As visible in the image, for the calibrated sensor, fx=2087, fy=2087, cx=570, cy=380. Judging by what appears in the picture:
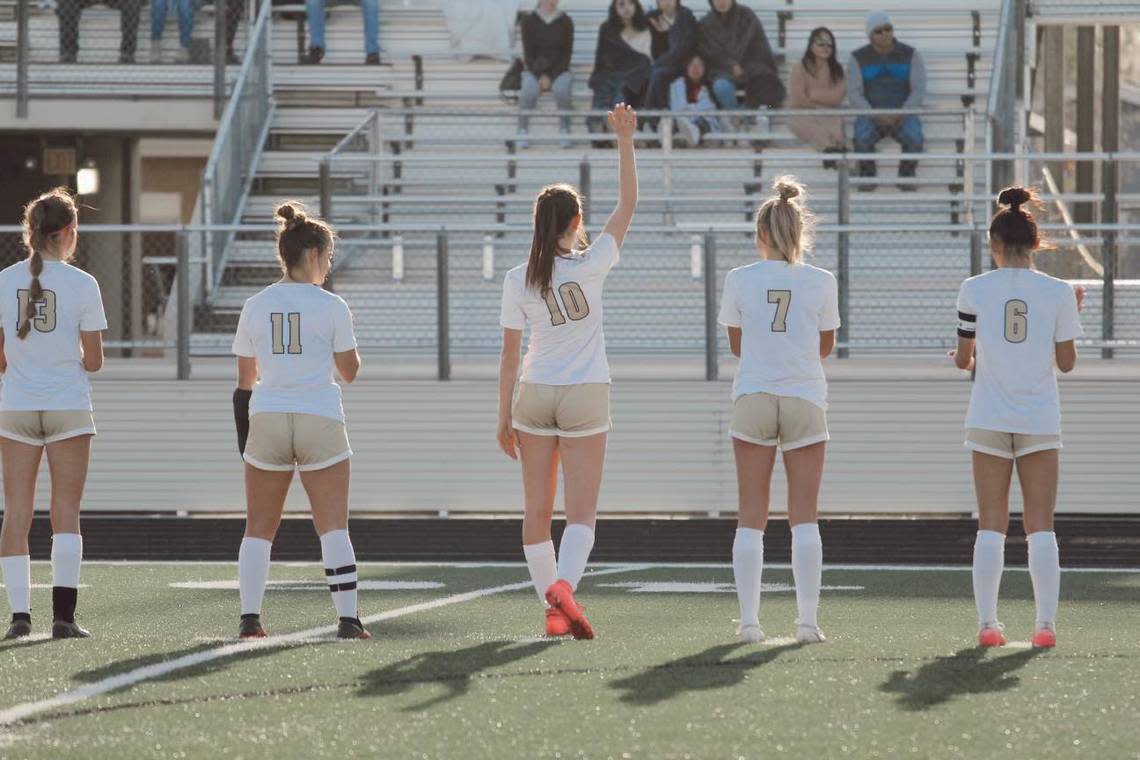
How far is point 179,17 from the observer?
21.0 metres

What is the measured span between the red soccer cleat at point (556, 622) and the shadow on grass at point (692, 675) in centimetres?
54

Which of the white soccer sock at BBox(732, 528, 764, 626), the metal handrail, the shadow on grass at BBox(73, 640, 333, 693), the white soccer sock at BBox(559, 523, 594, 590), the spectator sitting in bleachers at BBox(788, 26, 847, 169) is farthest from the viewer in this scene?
the spectator sitting in bleachers at BBox(788, 26, 847, 169)

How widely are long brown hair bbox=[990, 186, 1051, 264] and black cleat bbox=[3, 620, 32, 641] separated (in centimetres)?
361

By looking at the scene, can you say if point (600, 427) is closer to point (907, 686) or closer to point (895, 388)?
point (907, 686)

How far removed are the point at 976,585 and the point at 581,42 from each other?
15.0 meters

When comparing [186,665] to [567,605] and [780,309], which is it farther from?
[780,309]

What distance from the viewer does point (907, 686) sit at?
5.90 m

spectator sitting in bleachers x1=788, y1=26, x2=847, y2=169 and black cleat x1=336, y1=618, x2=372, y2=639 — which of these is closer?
black cleat x1=336, y1=618, x2=372, y2=639

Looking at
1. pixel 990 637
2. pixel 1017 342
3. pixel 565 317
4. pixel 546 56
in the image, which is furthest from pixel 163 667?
pixel 546 56

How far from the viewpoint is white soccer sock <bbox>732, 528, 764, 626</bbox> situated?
22.8 ft

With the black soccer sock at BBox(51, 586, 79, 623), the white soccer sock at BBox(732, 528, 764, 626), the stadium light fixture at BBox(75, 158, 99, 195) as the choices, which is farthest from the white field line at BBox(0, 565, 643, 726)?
the stadium light fixture at BBox(75, 158, 99, 195)

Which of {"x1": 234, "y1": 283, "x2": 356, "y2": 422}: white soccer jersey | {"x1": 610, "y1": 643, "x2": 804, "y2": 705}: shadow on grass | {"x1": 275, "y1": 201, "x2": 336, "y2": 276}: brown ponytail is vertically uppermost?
{"x1": 275, "y1": 201, "x2": 336, "y2": 276}: brown ponytail

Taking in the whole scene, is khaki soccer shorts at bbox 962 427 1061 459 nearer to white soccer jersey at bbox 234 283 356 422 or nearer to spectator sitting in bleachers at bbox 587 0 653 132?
white soccer jersey at bbox 234 283 356 422

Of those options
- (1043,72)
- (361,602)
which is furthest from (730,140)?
(361,602)
